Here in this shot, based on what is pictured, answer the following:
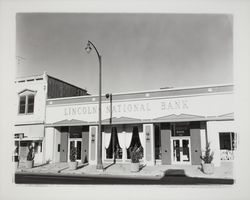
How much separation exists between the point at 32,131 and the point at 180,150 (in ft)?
26.4

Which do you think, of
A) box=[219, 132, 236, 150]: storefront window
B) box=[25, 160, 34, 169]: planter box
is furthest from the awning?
box=[219, 132, 236, 150]: storefront window

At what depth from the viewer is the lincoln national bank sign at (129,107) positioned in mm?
12664

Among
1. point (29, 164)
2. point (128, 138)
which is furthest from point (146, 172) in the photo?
point (29, 164)

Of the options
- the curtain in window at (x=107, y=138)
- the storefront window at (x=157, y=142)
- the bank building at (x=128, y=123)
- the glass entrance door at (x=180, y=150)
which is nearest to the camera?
the bank building at (x=128, y=123)

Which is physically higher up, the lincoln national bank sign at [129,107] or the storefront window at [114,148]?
the lincoln national bank sign at [129,107]

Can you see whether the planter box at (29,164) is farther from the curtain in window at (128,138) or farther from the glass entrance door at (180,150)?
the glass entrance door at (180,150)

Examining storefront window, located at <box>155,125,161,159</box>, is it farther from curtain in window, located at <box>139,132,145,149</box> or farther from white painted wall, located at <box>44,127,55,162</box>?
white painted wall, located at <box>44,127,55,162</box>

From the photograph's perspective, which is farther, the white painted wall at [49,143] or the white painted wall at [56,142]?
the white painted wall at [56,142]

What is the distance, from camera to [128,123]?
536 inches

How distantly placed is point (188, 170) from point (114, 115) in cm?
475

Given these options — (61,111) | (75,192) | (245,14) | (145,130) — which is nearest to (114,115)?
(145,130)

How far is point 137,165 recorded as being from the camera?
10656 millimetres

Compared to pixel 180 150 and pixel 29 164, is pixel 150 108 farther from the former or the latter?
pixel 29 164

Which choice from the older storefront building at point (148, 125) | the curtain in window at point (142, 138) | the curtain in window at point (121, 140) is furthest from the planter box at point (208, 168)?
the curtain in window at point (121, 140)
